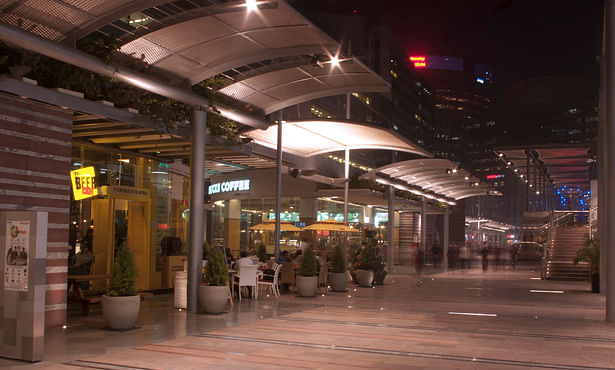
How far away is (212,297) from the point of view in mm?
12141

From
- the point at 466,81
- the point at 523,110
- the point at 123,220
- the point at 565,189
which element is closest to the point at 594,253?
the point at 123,220

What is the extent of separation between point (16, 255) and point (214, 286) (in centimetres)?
500

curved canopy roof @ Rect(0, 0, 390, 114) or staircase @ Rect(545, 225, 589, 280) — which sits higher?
curved canopy roof @ Rect(0, 0, 390, 114)

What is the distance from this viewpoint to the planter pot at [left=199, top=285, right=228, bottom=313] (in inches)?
478

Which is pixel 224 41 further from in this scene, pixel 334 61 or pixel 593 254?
pixel 593 254

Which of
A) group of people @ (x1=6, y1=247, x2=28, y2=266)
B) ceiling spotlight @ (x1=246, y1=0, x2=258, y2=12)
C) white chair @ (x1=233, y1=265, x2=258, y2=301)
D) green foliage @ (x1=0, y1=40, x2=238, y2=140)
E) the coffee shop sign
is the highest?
ceiling spotlight @ (x1=246, y1=0, x2=258, y2=12)

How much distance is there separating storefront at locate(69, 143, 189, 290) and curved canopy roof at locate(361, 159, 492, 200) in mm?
9161

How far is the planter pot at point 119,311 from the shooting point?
984cm

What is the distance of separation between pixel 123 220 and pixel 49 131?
5821 millimetres


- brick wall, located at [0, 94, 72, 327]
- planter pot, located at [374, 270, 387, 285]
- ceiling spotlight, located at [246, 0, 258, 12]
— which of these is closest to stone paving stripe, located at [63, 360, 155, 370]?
brick wall, located at [0, 94, 72, 327]

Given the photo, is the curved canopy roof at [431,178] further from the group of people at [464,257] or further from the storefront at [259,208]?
the storefront at [259,208]

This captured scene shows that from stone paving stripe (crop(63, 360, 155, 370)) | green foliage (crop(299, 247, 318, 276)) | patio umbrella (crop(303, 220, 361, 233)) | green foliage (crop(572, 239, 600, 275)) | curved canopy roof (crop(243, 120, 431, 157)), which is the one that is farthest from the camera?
patio umbrella (crop(303, 220, 361, 233))

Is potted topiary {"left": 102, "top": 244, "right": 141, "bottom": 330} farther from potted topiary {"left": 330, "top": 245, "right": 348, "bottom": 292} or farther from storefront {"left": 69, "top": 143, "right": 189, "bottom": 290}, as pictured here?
potted topiary {"left": 330, "top": 245, "right": 348, "bottom": 292}

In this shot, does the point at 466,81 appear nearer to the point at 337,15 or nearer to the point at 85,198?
the point at 337,15
